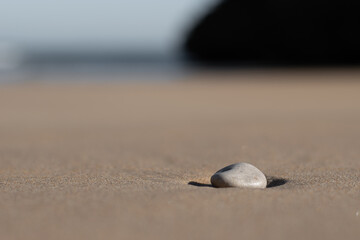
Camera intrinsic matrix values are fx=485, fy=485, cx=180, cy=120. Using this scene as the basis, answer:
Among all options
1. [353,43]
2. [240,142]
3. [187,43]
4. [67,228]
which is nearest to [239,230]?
[67,228]

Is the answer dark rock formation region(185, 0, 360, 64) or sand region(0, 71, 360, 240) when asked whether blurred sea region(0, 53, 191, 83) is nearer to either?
dark rock formation region(185, 0, 360, 64)

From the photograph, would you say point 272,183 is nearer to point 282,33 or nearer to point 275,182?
point 275,182

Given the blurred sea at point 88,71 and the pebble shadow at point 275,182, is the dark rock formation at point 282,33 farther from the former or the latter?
the pebble shadow at point 275,182

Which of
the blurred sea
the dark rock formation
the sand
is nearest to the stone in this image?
the sand

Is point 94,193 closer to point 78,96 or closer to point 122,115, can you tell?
point 122,115

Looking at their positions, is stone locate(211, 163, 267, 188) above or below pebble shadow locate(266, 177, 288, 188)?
above

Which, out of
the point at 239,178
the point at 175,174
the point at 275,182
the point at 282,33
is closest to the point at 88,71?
the point at 282,33
